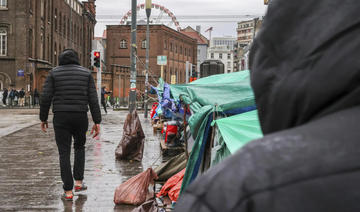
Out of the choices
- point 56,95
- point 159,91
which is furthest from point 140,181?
point 159,91

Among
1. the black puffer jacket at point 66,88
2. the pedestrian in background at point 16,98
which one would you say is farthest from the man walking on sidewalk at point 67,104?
the pedestrian in background at point 16,98

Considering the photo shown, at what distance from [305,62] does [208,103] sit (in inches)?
215

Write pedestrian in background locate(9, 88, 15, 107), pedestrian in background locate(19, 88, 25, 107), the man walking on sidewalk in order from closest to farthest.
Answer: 1. the man walking on sidewalk
2. pedestrian in background locate(9, 88, 15, 107)
3. pedestrian in background locate(19, 88, 25, 107)

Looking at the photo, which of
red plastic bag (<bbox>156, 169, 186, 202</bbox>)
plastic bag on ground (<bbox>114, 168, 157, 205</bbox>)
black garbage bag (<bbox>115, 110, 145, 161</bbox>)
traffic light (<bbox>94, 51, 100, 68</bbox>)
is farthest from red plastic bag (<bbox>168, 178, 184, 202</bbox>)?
traffic light (<bbox>94, 51, 100, 68</bbox>)

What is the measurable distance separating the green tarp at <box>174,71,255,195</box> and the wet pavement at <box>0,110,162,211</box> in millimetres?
1325

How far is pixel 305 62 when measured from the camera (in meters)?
0.99

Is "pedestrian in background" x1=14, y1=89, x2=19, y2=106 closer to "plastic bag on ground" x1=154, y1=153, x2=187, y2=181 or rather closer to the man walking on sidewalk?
the man walking on sidewalk

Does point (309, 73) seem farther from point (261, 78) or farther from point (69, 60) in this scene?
point (69, 60)

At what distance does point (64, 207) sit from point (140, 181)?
1.00m

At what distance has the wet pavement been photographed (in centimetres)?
616

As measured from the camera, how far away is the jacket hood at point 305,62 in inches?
36.8

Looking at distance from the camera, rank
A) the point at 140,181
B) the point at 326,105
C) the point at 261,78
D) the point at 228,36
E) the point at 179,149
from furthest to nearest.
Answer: the point at 228,36 < the point at 179,149 < the point at 140,181 < the point at 261,78 < the point at 326,105

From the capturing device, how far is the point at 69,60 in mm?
6484

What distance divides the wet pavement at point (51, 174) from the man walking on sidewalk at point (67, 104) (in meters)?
0.37
